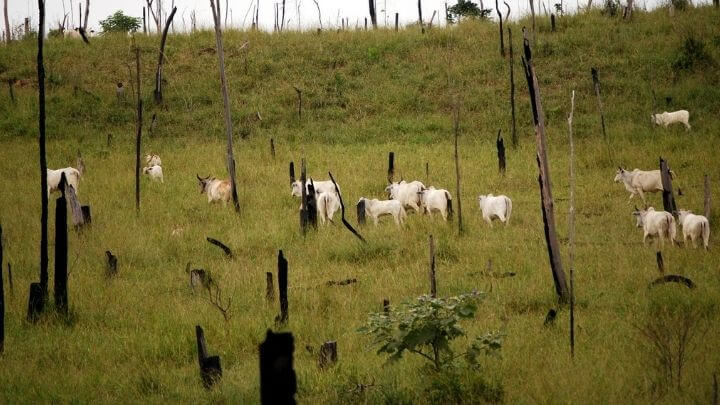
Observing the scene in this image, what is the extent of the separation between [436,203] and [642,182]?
176 inches

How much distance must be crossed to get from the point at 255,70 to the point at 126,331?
873 inches

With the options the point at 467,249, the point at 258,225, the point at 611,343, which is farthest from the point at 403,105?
the point at 611,343

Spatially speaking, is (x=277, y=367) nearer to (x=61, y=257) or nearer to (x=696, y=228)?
(x=61, y=257)

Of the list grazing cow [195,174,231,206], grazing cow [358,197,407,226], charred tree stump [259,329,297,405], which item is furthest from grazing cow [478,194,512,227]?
charred tree stump [259,329,297,405]

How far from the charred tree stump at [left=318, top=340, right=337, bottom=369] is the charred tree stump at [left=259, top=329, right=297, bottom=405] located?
3.93m

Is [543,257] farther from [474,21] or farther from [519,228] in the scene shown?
[474,21]

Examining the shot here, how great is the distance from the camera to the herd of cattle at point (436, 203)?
12.0 metres

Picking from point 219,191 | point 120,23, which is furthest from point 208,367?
point 120,23

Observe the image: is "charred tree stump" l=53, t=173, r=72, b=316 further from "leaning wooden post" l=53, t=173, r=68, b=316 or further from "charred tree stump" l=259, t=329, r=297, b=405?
"charred tree stump" l=259, t=329, r=297, b=405

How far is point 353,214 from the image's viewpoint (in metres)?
16.2

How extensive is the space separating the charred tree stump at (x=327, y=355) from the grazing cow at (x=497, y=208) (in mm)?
6641

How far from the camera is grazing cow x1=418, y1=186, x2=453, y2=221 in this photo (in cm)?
1494

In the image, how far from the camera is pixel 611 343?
833cm

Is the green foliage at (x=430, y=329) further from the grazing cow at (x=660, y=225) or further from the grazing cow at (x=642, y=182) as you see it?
the grazing cow at (x=642, y=182)
